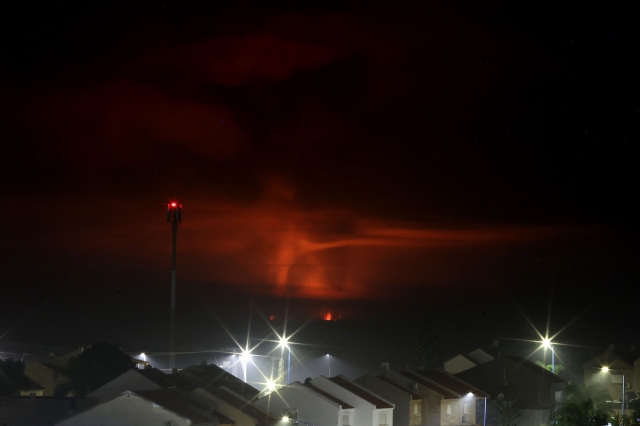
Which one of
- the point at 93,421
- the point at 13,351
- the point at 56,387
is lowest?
the point at 93,421

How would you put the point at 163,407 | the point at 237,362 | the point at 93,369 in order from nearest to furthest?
the point at 163,407 < the point at 93,369 < the point at 237,362

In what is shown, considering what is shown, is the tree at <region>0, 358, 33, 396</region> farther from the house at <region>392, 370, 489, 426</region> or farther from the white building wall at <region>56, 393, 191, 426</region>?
the house at <region>392, 370, 489, 426</region>

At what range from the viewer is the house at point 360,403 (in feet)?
113

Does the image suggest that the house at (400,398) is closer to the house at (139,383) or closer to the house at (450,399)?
the house at (450,399)

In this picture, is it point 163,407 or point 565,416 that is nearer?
point 163,407

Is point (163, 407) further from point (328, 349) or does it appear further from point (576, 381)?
point (576, 381)

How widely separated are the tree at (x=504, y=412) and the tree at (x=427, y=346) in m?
26.0

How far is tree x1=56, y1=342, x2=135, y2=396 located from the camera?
4712 centimetres

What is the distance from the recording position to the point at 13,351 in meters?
63.5

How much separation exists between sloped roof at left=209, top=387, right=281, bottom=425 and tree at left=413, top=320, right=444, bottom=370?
137 feet

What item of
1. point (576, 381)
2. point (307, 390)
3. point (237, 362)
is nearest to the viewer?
point (307, 390)

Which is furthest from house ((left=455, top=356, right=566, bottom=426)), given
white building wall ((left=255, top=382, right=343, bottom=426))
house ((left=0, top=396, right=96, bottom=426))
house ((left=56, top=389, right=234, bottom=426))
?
house ((left=56, top=389, right=234, bottom=426))

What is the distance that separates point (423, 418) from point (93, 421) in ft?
55.7

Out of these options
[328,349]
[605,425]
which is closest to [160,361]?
[328,349]
